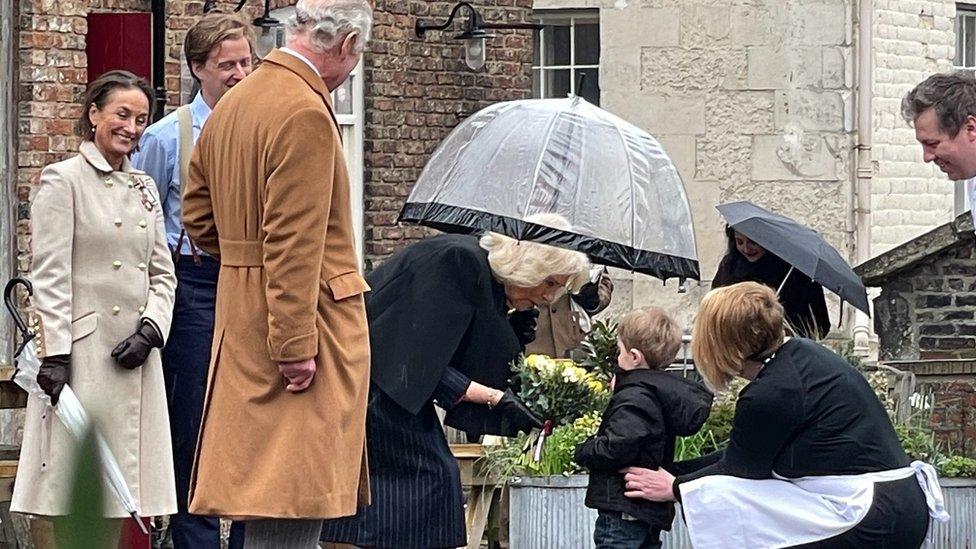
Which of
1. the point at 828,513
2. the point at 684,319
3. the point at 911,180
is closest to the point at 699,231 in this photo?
the point at 684,319

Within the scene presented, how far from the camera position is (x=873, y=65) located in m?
17.8

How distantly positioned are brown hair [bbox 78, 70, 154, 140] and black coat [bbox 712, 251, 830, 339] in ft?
11.0

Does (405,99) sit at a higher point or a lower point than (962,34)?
lower

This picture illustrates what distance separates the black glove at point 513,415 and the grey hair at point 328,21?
4.90 feet

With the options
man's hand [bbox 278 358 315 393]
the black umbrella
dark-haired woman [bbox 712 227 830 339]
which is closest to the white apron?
man's hand [bbox 278 358 315 393]

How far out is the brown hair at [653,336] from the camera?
17.8ft

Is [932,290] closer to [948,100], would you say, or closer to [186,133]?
[948,100]

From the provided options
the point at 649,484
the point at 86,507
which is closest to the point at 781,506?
the point at 649,484

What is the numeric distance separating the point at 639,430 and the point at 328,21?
1.71m

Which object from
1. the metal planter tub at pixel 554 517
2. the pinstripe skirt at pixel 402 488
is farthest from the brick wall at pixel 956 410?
the pinstripe skirt at pixel 402 488

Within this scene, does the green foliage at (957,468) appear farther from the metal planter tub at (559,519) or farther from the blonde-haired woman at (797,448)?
the blonde-haired woman at (797,448)

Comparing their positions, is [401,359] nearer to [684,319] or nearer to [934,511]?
[934,511]

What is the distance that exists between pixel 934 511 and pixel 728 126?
13259 millimetres

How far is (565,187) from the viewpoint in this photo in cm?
771
